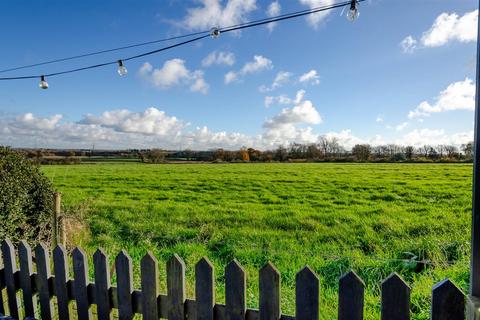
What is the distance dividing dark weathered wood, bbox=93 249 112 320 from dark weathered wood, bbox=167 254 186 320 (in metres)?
0.52

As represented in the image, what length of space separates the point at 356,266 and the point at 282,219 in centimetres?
396

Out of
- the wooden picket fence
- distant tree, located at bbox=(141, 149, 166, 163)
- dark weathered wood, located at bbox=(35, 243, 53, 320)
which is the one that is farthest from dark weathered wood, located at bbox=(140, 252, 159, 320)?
distant tree, located at bbox=(141, 149, 166, 163)

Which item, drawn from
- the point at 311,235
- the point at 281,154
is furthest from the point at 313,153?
the point at 311,235

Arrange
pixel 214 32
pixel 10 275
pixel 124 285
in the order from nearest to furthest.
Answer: pixel 124 285 → pixel 10 275 → pixel 214 32

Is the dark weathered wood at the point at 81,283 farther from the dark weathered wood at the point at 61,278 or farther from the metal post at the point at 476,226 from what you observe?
the metal post at the point at 476,226

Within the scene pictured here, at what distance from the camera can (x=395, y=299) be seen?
4.97 feet

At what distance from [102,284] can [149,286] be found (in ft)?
1.37

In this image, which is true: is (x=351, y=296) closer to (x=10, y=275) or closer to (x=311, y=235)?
(x=10, y=275)

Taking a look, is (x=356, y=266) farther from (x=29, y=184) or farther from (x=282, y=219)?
(x=29, y=184)

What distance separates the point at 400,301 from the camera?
4.94ft

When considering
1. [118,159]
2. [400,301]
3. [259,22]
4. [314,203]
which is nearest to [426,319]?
[400,301]

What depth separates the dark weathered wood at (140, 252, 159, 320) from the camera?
2.06m

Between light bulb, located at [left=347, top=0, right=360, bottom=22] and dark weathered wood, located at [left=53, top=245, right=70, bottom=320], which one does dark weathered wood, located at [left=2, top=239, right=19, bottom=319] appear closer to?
dark weathered wood, located at [left=53, top=245, right=70, bottom=320]

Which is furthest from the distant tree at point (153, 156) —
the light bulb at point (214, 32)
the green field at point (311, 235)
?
the light bulb at point (214, 32)
